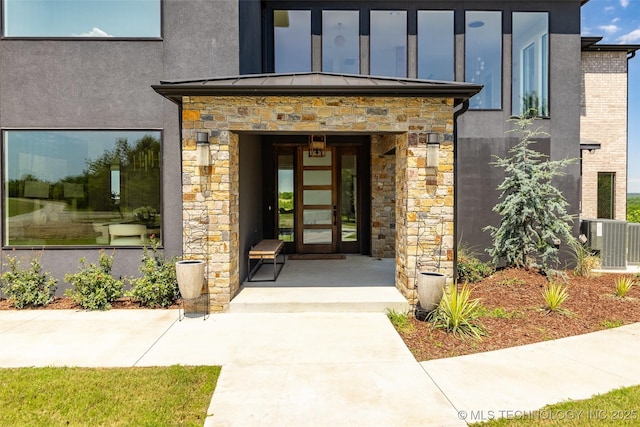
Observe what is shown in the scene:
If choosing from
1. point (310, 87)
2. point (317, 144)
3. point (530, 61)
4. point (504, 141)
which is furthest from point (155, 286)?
point (530, 61)

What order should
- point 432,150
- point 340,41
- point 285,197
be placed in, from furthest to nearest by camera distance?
point 285,197
point 340,41
point 432,150

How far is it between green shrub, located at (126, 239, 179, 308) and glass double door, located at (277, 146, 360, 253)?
435 cm

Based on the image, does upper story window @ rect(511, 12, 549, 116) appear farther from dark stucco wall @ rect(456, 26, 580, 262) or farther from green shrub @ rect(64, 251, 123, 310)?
green shrub @ rect(64, 251, 123, 310)

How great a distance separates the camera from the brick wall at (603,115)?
→ 10.7 metres

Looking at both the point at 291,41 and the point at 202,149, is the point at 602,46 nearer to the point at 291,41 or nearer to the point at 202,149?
the point at 291,41

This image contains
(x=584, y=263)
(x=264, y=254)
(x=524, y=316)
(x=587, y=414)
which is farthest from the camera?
(x=584, y=263)

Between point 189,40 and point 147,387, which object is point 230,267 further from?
point 189,40

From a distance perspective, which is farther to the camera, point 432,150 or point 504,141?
point 504,141

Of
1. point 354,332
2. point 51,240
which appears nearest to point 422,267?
point 354,332

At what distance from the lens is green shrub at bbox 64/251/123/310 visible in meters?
5.86

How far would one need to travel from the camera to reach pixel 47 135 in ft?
20.8

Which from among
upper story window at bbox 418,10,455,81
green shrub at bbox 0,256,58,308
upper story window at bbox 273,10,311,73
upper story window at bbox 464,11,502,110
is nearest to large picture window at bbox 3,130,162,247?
green shrub at bbox 0,256,58,308

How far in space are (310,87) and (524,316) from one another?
177 inches

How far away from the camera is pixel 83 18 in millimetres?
6430
